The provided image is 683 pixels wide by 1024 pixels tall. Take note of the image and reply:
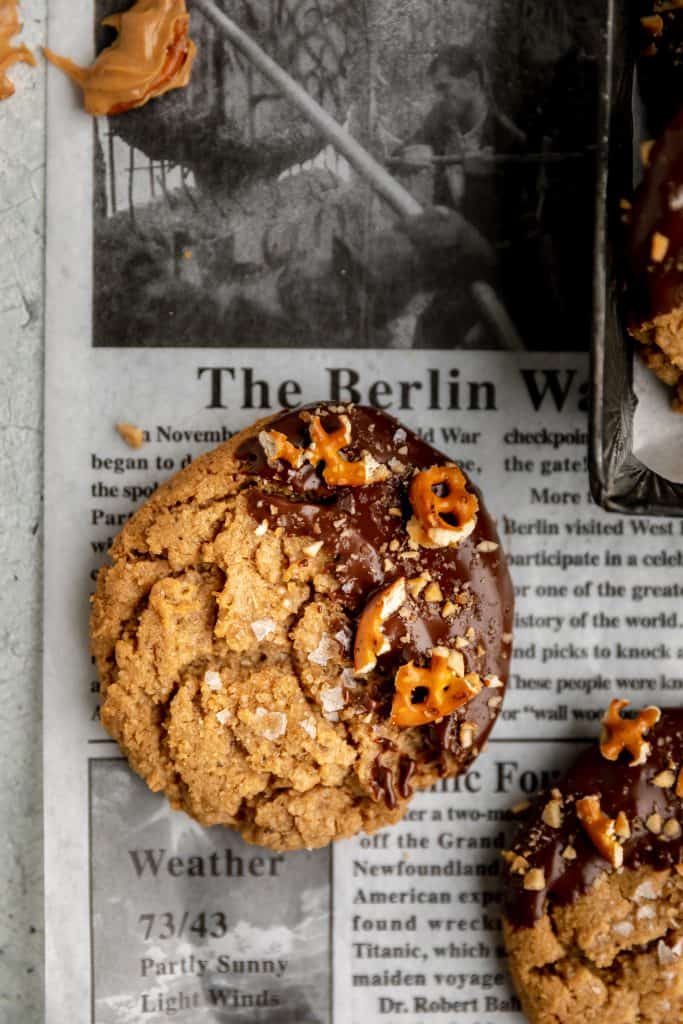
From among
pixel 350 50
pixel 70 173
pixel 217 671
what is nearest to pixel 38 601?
pixel 217 671

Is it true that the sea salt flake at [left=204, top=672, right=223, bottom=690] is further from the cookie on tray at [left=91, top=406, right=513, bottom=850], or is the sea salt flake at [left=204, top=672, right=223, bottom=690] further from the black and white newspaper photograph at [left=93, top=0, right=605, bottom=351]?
the black and white newspaper photograph at [left=93, top=0, right=605, bottom=351]

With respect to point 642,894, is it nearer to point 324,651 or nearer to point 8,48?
point 324,651

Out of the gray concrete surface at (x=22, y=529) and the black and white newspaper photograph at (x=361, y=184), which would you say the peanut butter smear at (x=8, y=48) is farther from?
the black and white newspaper photograph at (x=361, y=184)

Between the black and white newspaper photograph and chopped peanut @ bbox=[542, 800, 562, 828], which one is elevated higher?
the black and white newspaper photograph

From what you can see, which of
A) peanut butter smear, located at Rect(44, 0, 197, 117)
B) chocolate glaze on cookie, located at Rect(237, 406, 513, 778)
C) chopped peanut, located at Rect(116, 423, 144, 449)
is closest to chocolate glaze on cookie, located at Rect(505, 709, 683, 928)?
chocolate glaze on cookie, located at Rect(237, 406, 513, 778)

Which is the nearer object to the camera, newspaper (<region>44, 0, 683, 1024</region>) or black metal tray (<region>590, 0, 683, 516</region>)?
black metal tray (<region>590, 0, 683, 516</region>)

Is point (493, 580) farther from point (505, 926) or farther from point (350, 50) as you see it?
point (350, 50)
